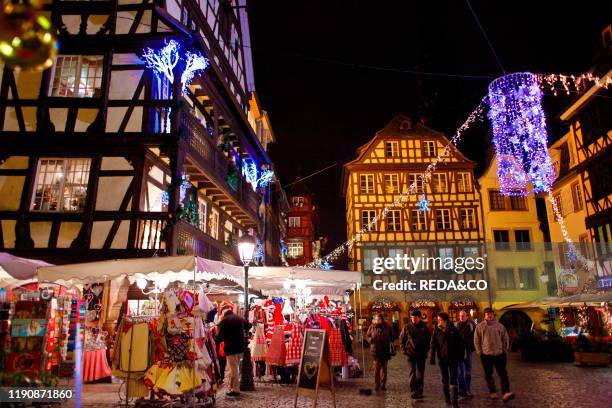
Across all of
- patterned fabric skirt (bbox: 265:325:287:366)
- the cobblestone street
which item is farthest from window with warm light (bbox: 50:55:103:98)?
the cobblestone street

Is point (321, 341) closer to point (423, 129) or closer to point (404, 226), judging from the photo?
point (404, 226)

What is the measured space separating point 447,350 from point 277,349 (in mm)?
4872

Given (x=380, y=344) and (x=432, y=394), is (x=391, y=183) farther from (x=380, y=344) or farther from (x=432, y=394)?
(x=432, y=394)

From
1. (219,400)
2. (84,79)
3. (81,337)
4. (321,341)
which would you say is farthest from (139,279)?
(84,79)

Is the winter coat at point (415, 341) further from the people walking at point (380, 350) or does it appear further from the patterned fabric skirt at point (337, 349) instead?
the patterned fabric skirt at point (337, 349)

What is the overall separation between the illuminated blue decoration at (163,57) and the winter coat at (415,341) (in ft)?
33.6

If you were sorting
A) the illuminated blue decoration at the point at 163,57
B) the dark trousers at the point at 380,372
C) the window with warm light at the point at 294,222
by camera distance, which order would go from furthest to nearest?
the window with warm light at the point at 294,222, the illuminated blue decoration at the point at 163,57, the dark trousers at the point at 380,372

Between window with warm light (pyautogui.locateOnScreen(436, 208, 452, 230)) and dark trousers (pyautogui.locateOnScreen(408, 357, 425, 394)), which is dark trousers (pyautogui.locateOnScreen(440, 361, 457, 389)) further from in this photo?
window with warm light (pyautogui.locateOnScreen(436, 208, 452, 230))

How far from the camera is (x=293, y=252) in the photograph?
55.5 meters

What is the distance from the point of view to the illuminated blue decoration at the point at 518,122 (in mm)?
17906

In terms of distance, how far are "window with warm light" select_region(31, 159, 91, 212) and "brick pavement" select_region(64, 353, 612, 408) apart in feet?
17.4

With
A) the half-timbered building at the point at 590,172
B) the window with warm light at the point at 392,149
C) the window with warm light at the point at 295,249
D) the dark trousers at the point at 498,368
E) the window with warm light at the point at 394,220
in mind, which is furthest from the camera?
Result: the window with warm light at the point at 295,249

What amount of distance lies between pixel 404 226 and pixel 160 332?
31.8 meters

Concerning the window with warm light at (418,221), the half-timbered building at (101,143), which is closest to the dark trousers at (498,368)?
the half-timbered building at (101,143)
